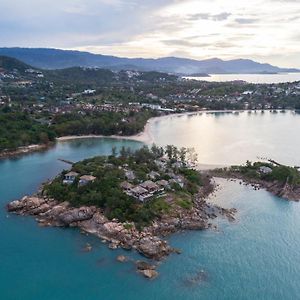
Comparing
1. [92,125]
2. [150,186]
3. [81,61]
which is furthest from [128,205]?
[81,61]

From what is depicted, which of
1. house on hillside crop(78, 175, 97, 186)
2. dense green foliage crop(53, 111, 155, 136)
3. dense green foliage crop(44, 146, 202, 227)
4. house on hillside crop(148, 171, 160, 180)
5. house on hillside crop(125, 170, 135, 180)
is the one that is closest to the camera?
dense green foliage crop(44, 146, 202, 227)

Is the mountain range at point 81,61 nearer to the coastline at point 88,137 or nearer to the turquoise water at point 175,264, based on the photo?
the coastline at point 88,137

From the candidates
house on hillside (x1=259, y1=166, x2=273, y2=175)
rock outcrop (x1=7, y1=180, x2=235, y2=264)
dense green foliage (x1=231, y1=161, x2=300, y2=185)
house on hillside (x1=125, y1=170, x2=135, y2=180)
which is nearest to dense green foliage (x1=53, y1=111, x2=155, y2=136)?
dense green foliage (x1=231, y1=161, x2=300, y2=185)

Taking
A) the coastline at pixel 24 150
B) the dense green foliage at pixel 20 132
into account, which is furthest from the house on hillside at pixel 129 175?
the dense green foliage at pixel 20 132

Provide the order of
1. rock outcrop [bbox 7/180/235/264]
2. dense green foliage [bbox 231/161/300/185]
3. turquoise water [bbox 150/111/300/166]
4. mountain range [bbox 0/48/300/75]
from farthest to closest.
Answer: mountain range [bbox 0/48/300/75] → turquoise water [bbox 150/111/300/166] → dense green foliage [bbox 231/161/300/185] → rock outcrop [bbox 7/180/235/264]

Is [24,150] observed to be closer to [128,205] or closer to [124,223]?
[128,205]

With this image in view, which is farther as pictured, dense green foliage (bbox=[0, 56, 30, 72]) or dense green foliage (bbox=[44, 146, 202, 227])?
dense green foliage (bbox=[0, 56, 30, 72])

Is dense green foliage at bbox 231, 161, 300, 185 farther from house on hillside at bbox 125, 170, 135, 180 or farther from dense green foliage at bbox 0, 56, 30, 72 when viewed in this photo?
dense green foliage at bbox 0, 56, 30, 72
